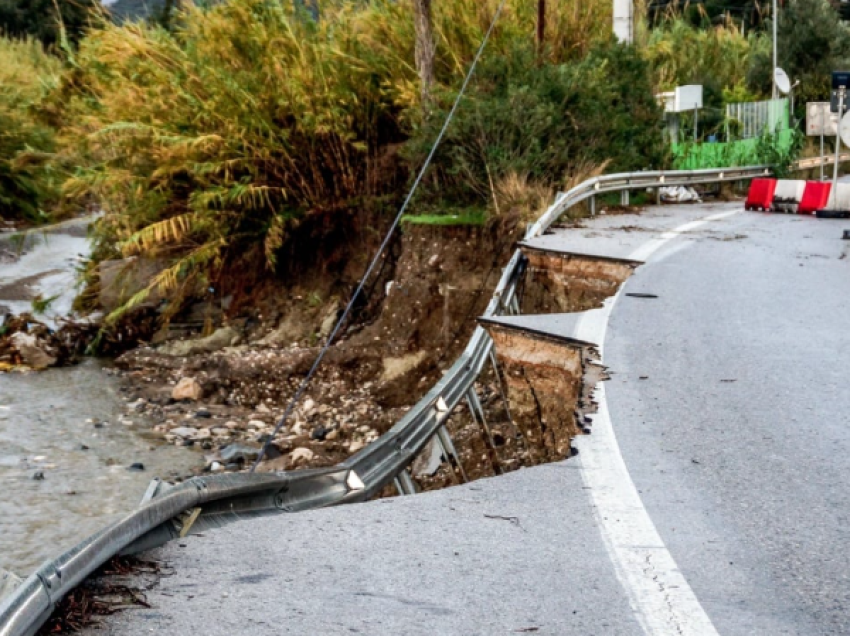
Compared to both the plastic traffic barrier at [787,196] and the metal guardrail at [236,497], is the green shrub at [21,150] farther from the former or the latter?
the metal guardrail at [236,497]

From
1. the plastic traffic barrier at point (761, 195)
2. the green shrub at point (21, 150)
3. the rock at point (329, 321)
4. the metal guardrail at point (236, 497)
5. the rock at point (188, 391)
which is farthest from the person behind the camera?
the green shrub at point (21, 150)

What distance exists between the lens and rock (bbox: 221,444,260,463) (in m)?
14.4

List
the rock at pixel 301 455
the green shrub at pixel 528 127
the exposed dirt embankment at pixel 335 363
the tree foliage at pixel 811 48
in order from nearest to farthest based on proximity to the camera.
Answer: the rock at pixel 301 455 < the exposed dirt embankment at pixel 335 363 < the green shrub at pixel 528 127 < the tree foliage at pixel 811 48

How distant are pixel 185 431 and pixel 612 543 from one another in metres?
11.5

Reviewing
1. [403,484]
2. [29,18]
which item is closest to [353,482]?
[403,484]

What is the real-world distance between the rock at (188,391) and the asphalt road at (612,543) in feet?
33.8

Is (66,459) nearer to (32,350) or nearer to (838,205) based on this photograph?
(32,350)

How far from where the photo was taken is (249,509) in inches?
208

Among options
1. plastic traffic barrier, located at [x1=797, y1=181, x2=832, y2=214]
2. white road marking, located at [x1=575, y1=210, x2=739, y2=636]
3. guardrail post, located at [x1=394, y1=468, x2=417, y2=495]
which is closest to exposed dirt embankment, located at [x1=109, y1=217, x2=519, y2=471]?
plastic traffic barrier, located at [x1=797, y1=181, x2=832, y2=214]

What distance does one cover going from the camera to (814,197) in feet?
69.9

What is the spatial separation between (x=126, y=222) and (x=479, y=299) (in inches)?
314

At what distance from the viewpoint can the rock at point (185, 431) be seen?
51.3ft

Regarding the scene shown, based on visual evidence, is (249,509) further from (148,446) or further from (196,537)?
(148,446)

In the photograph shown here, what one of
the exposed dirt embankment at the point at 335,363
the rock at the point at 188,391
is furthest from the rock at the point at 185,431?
the rock at the point at 188,391
